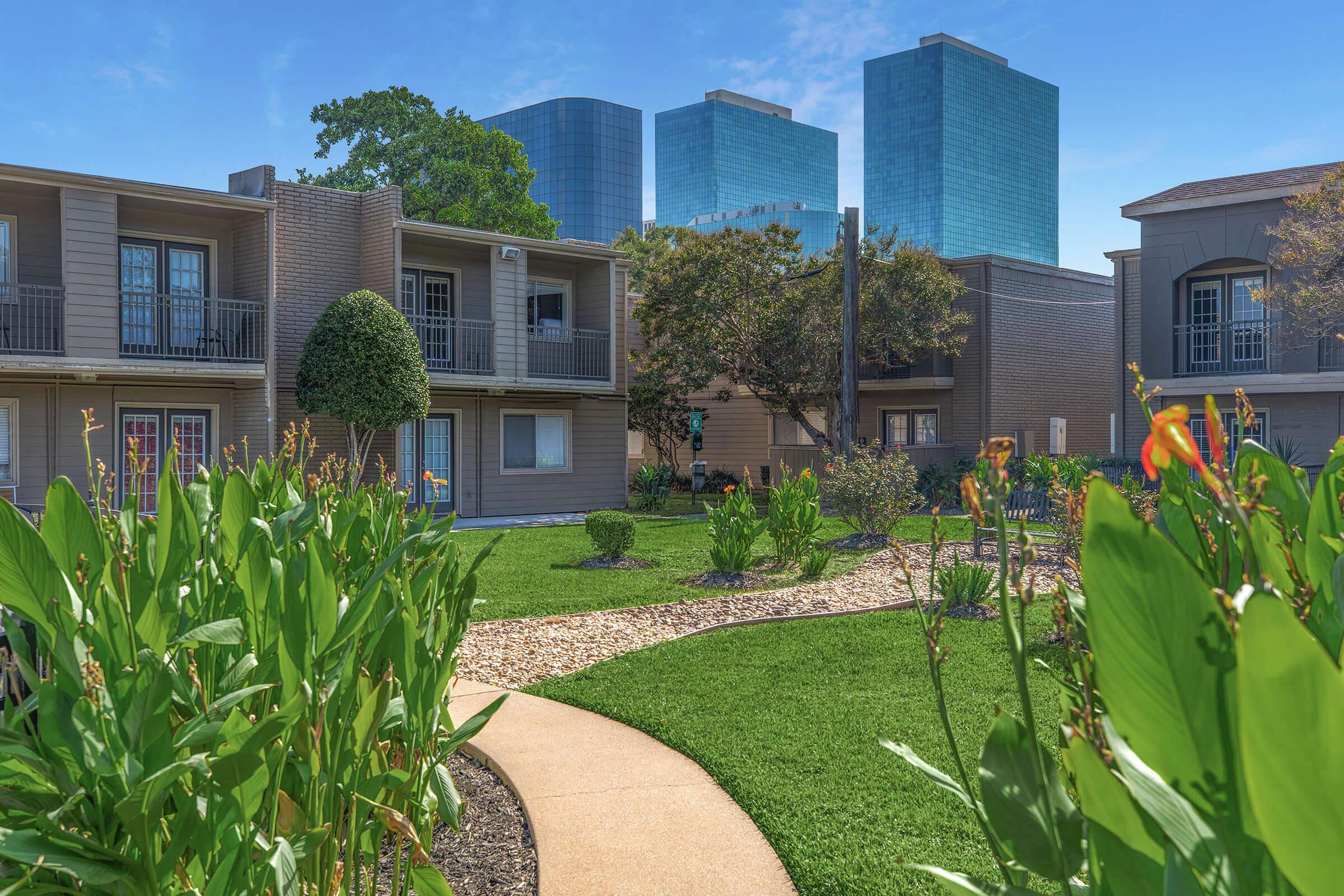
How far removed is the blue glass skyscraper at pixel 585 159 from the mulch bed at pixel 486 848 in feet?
420

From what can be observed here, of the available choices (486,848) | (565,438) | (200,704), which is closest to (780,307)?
(565,438)

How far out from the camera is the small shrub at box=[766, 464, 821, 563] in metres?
11.9

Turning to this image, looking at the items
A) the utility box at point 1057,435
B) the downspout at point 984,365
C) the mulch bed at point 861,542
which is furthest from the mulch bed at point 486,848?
→ the downspout at point 984,365

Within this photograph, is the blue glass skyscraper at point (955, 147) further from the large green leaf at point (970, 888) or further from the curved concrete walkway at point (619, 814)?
the large green leaf at point (970, 888)

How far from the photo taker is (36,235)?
53.1 ft

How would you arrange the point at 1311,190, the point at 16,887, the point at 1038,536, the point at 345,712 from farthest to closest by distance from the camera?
the point at 1311,190 → the point at 1038,536 → the point at 345,712 → the point at 16,887

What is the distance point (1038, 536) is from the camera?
12.2m

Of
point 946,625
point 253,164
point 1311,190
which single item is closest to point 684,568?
point 946,625

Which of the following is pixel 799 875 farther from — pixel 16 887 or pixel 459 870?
pixel 16 887

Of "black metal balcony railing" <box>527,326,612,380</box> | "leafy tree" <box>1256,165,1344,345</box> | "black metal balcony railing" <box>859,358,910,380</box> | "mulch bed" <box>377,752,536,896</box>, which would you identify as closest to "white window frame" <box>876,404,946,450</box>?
"black metal balcony railing" <box>859,358,910,380</box>

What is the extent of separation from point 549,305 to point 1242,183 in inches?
574

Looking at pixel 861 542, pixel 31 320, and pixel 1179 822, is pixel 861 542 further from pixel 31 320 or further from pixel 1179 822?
pixel 1179 822

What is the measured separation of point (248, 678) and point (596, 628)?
22.0 feet

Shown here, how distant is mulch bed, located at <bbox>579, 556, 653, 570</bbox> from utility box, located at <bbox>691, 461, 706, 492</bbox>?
12.7 m
